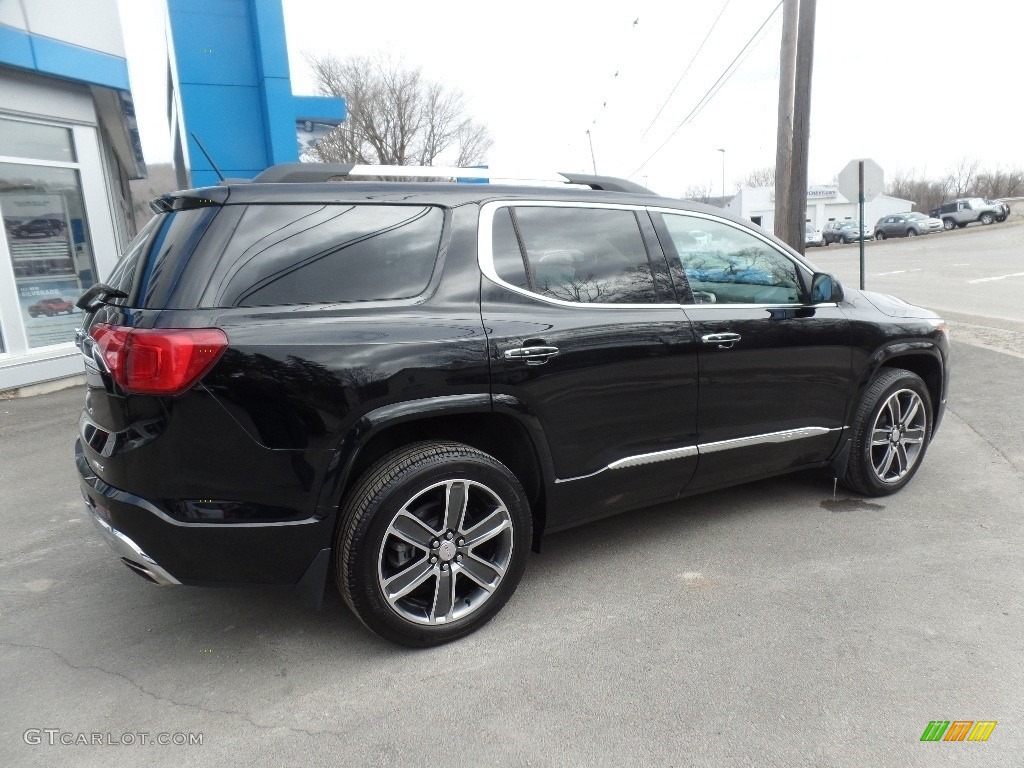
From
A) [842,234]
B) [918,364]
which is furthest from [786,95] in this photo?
[842,234]

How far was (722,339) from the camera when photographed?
359cm

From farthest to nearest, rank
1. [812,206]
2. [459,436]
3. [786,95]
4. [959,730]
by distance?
[812,206] → [786,95] → [459,436] → [959,730]

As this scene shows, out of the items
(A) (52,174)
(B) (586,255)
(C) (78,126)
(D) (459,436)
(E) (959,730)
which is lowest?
(E) (959,730)

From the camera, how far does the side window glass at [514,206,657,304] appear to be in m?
3.24

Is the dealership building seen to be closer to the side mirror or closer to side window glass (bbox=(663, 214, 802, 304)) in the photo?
side window glass (bbox=(663, 214, 802, 304))

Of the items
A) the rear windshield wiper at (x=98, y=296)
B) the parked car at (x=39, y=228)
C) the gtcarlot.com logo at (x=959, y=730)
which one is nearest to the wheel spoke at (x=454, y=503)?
the rear windshield wiper at (x=98, y=296)

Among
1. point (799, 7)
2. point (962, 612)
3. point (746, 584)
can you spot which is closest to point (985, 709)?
point (962, 612)

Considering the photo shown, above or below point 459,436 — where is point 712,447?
below

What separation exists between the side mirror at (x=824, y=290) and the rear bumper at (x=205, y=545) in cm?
291

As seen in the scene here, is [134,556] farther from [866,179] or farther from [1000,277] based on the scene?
[1000,277]

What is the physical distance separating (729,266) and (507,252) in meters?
1.40

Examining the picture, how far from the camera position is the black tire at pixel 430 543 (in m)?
2.73

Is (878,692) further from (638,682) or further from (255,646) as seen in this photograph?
(255,646)

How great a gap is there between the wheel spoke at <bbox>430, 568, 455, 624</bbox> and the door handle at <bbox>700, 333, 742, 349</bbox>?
1.66 meters
